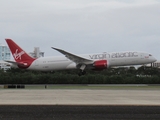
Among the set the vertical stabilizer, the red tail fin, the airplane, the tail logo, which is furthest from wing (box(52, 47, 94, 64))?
the tail logo

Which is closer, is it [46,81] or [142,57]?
[142,57]

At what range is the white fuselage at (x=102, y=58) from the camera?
4881 cm

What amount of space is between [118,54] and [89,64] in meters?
4.81

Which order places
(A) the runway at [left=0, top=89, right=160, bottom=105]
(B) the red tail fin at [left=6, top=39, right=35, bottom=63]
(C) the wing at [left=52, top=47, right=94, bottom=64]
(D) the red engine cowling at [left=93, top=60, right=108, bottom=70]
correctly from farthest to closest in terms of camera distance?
1. (B) the red tail fin at [left=6, top=39, right=35, bottom=63]
2. (C) the wing at [left=52, top=47, right=94, bottom=64]
3. (D) the red engine cowling at [left=93, top=60, right=108, bottom=70]
4. (A) the runway at [left=0, top=89, right=160, bottom=105]

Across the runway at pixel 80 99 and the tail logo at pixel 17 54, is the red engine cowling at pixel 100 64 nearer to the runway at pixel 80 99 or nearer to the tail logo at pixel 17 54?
the tail logo at pixel 17 54

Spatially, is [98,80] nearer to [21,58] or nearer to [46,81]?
A: [46,81]

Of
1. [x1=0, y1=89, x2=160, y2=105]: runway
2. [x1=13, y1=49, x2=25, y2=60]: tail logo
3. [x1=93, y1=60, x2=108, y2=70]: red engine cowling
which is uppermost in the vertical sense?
[x1=13, y1=49, x2=25, y2=60]: tail logo

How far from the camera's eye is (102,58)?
50.3 metres

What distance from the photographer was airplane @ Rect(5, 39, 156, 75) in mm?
48938

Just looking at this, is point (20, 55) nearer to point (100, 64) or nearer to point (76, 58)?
point (76, 58)

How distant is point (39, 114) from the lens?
504 inches

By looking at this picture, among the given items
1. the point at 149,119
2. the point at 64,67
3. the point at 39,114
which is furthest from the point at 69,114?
the point at 64,67

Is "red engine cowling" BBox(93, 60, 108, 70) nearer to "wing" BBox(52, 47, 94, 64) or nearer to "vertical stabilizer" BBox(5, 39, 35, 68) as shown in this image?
"wing" BBox(52, 47, 94, 64)

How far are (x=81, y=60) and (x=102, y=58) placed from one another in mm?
3472
